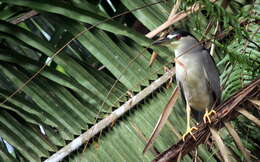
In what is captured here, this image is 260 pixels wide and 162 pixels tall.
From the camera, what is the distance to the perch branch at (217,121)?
80.8 inches

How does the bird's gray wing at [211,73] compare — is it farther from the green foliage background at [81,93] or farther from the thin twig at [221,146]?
the thin twig at [221,146]

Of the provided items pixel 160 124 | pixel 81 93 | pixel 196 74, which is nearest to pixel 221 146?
pixel 160 124

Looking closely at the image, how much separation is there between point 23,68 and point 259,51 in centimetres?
128

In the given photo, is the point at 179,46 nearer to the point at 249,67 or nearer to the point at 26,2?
the point at 26,2

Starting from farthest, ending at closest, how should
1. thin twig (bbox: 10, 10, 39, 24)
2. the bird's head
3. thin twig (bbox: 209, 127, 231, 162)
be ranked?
the bird's head
thin twig (bbox: 10, 10, 39, 24)
thin twig (bbox: 209, 127, 231, 162)

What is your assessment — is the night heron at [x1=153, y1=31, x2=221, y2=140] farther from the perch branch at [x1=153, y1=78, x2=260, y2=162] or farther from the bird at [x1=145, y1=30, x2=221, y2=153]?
the perch branch at [x1=153, y1=78, x2=260, y2=162]

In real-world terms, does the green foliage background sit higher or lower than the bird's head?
higher

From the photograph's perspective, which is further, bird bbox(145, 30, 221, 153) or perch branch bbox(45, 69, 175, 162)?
bird bbox(145, 30, 221, 153)

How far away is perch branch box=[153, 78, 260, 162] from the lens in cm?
205

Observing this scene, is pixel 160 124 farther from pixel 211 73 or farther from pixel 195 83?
pixel 195 83

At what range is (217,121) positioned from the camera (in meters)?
2.11

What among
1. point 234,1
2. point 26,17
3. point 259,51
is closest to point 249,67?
point 259,51

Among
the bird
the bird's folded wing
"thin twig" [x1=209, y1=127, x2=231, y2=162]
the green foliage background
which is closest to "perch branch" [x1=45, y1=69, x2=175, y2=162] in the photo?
the green foliage background

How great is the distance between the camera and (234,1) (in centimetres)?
321
